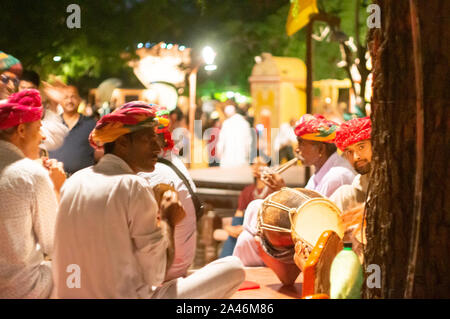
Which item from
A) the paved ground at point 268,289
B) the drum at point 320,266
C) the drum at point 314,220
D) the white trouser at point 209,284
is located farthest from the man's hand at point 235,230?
the white trouser at point 209,284

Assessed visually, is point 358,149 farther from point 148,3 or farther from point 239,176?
point 148,3

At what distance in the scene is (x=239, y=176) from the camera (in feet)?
46.9

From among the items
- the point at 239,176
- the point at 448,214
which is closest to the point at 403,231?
the point at 448,214

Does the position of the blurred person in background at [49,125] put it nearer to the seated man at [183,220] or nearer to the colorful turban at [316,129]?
the seated man at [183,220]

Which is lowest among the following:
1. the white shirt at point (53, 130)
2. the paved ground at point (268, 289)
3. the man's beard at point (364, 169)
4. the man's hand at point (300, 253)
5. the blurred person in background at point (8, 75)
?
the paved ground at point (268, 289)

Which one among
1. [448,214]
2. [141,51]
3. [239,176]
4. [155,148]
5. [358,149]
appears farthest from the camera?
[141,51]

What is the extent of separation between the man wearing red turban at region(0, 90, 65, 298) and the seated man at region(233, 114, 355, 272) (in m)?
2.63

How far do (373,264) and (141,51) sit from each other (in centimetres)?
1660

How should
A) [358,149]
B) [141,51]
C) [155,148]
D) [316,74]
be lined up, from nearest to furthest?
[155,148] < [358,149] < [141,51] < [316,74]

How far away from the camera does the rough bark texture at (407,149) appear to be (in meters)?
3.77

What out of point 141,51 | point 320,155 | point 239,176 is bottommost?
point 239,176

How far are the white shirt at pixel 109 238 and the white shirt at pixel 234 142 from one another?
1258cm

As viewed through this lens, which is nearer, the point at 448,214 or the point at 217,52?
the point at 448,214
